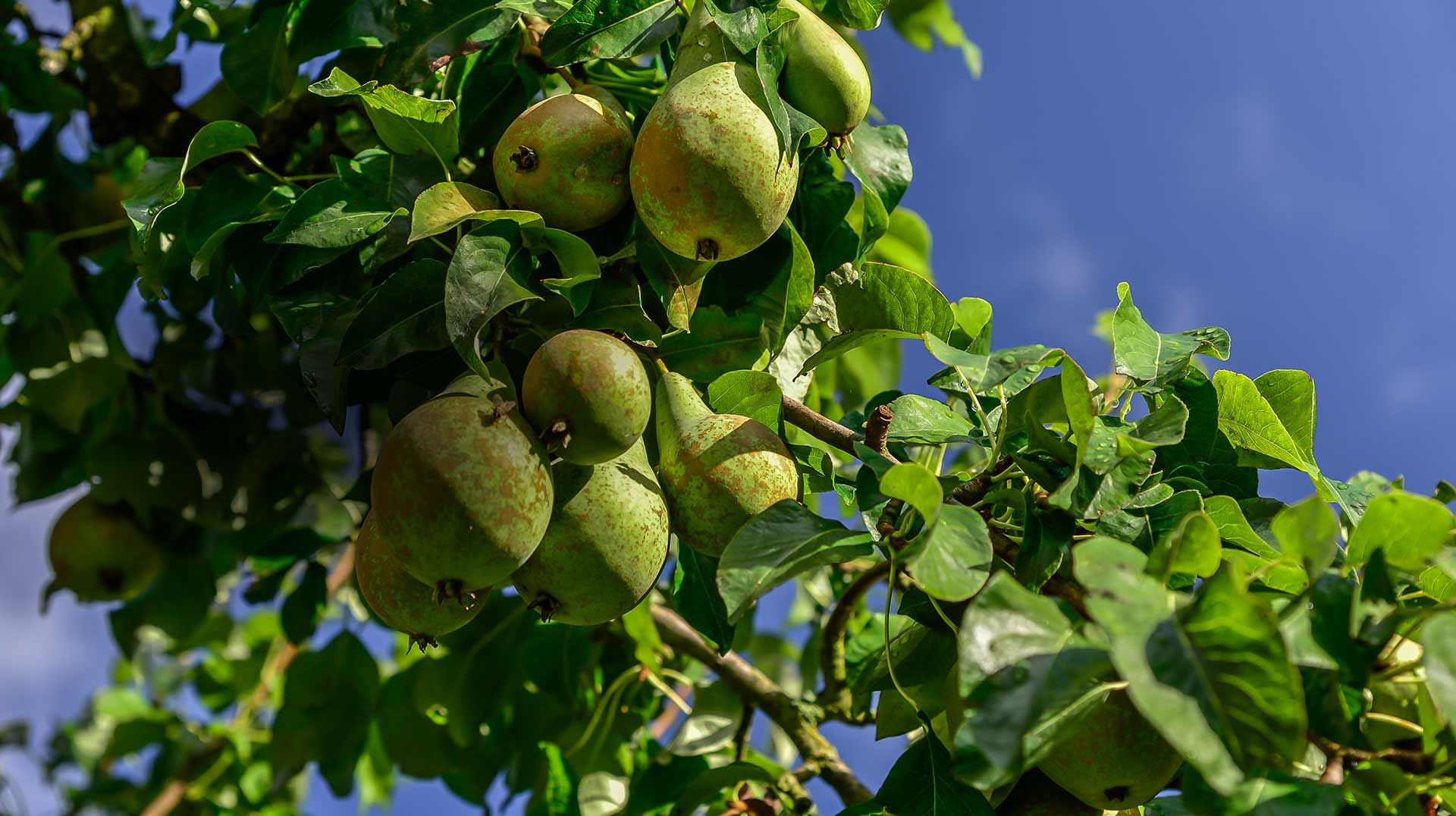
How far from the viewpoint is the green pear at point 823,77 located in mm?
1104

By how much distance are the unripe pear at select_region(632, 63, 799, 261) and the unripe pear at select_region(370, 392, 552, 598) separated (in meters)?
0.24

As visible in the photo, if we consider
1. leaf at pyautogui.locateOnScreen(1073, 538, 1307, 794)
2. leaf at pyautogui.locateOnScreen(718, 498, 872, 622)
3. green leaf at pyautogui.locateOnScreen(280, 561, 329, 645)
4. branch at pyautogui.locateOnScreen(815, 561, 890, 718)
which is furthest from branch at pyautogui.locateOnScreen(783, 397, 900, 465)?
green leaf at pyautogui.locateOnScreen(280, 561, 329, 645)

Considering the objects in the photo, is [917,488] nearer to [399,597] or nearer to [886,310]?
[886,310]

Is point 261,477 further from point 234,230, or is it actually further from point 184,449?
point 234,230

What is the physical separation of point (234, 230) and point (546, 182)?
43cm

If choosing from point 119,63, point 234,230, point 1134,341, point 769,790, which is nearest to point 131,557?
point 119,63

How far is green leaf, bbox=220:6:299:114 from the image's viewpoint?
1.45 metres

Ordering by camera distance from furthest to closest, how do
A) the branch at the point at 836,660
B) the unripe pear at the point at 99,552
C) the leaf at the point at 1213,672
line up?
the unripe pear at the point at 99,552
the branch at the point at 836,660
the leaf at the point at 1213,672

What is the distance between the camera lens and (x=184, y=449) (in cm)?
200

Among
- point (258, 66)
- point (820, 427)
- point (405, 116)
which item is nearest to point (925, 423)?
point (820, 427)

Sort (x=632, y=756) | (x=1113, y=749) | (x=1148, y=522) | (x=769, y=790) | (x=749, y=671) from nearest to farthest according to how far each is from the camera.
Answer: (x=1113, y=749) < (x=1148, y=522) < (x=769, y=790) < (x=749, y=671) < (x=632, y=756)

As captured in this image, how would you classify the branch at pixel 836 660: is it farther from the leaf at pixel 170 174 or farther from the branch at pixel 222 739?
the branch at pixel 222 739

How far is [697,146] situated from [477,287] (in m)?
0.23

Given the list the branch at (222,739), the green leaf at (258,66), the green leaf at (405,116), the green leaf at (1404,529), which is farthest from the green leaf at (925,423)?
the branch at (222,739)
